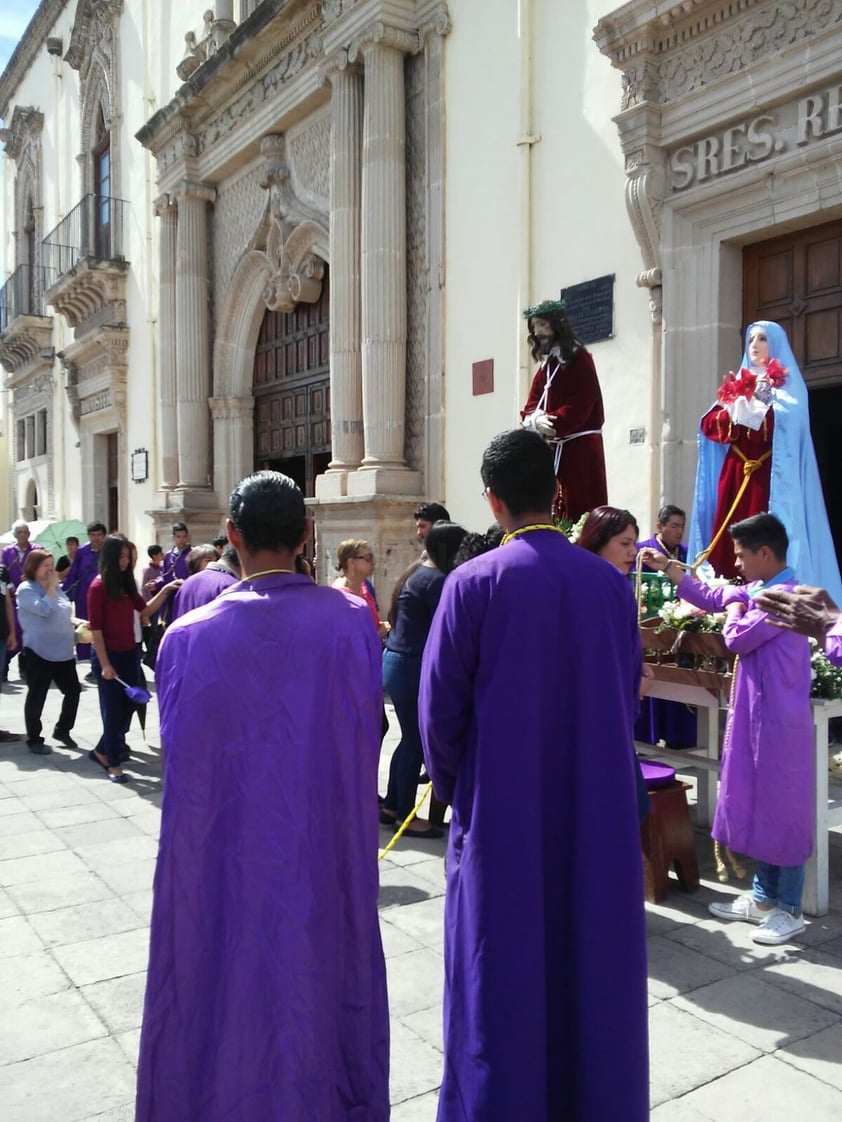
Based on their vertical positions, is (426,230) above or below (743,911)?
above

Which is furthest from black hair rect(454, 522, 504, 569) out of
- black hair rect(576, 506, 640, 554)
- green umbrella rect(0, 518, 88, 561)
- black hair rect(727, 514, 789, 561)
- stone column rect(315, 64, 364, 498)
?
green umbrella rect(0, 518, 88, 561)

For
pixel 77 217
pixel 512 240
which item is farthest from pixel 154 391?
pixel 512 240

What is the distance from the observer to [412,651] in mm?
5082

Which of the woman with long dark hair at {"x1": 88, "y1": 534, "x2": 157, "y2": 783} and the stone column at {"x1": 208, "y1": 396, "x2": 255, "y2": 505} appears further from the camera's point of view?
the stone column at {"x1": 208, "y1": 396, "x2": 255, "y2": 505}

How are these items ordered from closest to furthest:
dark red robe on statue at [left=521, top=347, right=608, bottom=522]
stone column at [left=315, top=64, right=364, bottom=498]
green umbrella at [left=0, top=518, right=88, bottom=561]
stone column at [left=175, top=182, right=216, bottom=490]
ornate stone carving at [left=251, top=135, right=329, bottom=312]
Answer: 1. dark red robe on statue at [left=521, top=347, right=608, bottom=522]
2. stone column at [left=315, top=64, right=364, bottom=498]
3. ornate stone carving at [left=251, top=135, right=329, bottom=312]
4. green umbrella at [left=0, top=518, right=88, bottom=561]
5. stone column at [left=175, top=182, right=216, bottom=490]

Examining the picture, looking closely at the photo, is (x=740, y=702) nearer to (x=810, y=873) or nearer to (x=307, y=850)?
(x=810, y=873)

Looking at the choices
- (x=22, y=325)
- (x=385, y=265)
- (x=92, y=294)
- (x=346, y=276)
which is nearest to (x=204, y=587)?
(x=385, y=265)

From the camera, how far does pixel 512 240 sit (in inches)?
333

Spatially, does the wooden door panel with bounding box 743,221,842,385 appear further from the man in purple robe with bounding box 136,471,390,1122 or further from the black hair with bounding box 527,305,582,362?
the man in purple robe with bounding box 136,471,390,1122

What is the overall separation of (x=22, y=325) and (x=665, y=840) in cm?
2114

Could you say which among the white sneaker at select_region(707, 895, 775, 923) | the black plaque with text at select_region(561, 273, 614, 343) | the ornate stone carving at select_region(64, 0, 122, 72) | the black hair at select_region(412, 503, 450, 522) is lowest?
the white sneaker at select_region(707, 895, 775, 923)

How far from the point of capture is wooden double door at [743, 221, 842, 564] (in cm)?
641

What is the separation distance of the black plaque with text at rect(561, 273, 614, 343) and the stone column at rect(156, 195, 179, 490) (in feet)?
27.9

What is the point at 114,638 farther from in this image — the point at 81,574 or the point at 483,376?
the point at 81,574
